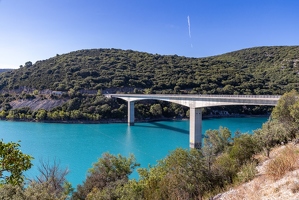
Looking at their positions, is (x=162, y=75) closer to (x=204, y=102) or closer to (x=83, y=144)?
(x=204, y=102)

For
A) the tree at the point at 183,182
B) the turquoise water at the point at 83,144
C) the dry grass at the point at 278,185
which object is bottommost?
the turquoise water at the point at 83,144

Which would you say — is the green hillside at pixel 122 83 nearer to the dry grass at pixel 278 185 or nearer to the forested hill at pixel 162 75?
the forested hill at pixel 162 75

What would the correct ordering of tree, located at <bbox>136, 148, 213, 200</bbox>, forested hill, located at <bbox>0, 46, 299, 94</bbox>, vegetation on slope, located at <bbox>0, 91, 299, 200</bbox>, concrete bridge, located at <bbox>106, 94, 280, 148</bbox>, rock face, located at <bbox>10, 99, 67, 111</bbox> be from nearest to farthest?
vegetation on slope, located at <bbox>0, 91, 299, 200</bbox> → tree, located at <bbox>136, 148, 213, 200</bbox> → concrete bridge, located at <bbox>106, 94, 280, 148</bbox> → rock face, located at <bbox>10, 99, 67, 111</bbox> → forested hill, located at <bbox>0, 46, 299, 94</bbox>

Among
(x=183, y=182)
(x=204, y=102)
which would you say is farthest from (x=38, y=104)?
(x=183, y=182)

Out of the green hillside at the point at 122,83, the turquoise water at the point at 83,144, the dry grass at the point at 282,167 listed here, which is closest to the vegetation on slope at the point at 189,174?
the dry grass at the point at 282,167

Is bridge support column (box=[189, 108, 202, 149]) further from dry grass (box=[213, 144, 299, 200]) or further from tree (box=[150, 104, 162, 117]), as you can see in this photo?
tree (box=[150, 104, 162, 117])

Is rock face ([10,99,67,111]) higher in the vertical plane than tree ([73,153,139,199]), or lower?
higher

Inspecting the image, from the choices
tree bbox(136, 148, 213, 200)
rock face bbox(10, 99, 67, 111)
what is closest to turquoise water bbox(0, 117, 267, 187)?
rock face bbox(10, 99, 67, 111)
